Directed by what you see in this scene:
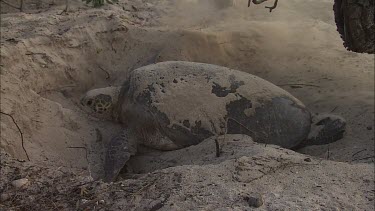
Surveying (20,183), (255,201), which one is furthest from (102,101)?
(255,201)

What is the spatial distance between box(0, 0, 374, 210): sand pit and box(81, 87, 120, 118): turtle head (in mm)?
75

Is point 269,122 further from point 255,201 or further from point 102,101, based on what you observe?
point 255,201

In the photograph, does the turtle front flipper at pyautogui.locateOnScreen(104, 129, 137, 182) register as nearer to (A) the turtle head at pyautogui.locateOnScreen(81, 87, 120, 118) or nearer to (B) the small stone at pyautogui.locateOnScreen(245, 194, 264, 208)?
(A) the turtle head at pyautogui.locateOnScreen(81, 87, 120, 118)

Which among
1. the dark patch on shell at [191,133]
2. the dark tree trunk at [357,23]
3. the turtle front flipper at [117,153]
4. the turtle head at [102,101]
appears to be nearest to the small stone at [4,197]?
the turtle front flipper at [117,153]

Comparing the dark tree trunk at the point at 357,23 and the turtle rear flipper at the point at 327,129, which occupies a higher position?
the dark tree trunk at the point at 357,23

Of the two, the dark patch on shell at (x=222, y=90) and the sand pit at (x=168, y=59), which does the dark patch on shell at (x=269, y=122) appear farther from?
the sand pit at (x=168, y=59)

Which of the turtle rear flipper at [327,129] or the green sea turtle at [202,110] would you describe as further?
the turtle rear flipper at [327,129]

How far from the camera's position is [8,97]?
124 inches

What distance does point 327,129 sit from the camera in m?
3.42

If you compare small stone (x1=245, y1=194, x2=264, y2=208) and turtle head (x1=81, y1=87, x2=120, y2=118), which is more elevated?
small stone (x1=245, y1=194, x2=264, y2=208)

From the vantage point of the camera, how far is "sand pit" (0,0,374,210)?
2.12 m

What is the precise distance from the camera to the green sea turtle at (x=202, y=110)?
3.28 meters

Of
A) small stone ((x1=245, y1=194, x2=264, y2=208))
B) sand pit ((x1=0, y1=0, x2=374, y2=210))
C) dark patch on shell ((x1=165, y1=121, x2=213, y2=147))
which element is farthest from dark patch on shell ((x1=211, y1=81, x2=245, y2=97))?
small stone ((x1=245, y1=194, x2=264, y2=208))

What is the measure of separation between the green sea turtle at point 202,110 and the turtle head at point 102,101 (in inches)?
8.5
